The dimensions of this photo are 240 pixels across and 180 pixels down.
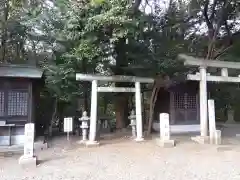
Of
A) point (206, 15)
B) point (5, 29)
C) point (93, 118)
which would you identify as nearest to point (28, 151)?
point (93, 118)

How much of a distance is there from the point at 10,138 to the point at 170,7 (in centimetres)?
1181

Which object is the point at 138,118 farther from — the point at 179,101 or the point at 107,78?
the point at 179,101

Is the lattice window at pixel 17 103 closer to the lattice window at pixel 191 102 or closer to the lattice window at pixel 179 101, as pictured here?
the lattice window at pixel 179 101

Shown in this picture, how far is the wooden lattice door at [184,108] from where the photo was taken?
1745 centimetres

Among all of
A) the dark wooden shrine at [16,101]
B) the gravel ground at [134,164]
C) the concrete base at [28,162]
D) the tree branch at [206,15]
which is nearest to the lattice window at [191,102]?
the tree branch at [206,15]

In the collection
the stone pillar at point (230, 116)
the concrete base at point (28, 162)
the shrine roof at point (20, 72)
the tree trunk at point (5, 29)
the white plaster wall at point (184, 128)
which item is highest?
the tree trunk at point (5, 29)

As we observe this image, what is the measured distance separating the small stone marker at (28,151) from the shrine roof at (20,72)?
3780mm

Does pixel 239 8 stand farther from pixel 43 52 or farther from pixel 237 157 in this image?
pixel 43 52

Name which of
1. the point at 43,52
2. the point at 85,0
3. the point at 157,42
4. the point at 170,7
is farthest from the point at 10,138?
the point at 170,7

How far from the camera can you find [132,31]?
10922mm

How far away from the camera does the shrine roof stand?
11.6m

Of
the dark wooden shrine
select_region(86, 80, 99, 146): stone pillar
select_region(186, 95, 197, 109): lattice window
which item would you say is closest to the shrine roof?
the dark wooden shrine

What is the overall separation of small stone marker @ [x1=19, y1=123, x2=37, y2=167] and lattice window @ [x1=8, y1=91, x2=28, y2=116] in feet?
13.1

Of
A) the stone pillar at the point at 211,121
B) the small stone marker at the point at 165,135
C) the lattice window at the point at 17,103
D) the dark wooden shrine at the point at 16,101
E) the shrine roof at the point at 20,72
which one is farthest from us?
the lattice window at the point at 17,103
